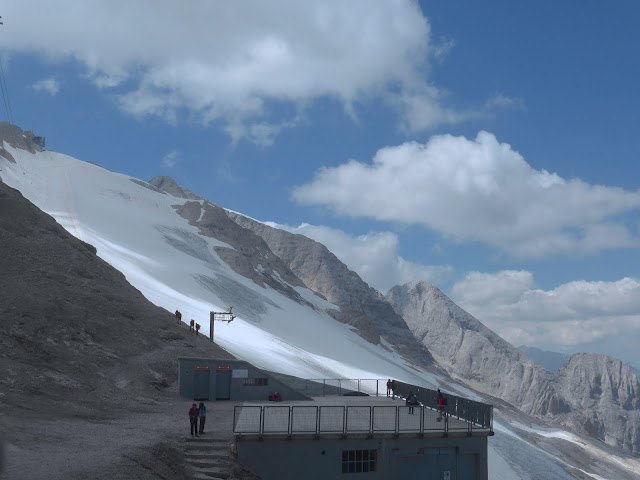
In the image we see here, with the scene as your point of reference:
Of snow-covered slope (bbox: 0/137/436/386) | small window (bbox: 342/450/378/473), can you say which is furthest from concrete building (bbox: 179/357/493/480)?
snow-covered slope (bbox: 0/137/436/386)

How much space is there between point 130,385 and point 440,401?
583 inches

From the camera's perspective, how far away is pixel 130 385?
2881cm

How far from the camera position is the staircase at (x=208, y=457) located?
54.7 feet

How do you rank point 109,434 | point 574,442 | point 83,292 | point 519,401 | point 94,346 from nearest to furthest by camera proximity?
point 109,434 < point 94,346 < point 83,292 < point 574,442 < point 519,401

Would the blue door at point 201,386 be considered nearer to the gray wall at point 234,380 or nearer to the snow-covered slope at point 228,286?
the gray wall at point 234,380

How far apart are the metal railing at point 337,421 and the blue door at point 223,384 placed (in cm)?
922

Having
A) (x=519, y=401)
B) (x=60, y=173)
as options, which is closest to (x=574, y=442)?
(x=519, y=401)

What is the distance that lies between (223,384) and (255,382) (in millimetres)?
1592

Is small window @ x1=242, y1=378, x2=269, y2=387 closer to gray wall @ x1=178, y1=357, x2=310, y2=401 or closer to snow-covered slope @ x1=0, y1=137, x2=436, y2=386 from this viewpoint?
gray wall @ x1=178, y1=357, x2=310, y2=401

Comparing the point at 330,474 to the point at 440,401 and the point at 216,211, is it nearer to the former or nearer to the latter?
the point at 440,401

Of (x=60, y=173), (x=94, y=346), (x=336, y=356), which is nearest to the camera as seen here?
(x=94, y=346)

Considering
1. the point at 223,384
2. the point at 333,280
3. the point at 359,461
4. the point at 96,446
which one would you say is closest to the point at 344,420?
the point at 359,461

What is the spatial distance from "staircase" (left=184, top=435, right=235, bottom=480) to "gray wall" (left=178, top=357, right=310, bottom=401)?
1066 cm

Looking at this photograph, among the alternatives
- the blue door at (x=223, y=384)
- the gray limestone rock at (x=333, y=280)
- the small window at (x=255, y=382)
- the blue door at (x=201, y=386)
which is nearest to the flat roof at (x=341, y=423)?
the small window at (x=255, y=382)
